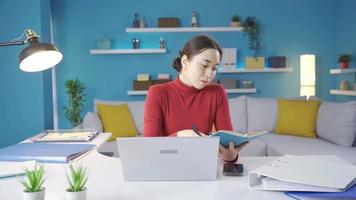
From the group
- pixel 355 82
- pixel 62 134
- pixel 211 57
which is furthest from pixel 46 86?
pixel 355 82

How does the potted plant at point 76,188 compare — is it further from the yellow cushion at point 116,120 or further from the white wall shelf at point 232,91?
the white wall shelf at point 232,91

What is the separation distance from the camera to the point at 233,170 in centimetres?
115

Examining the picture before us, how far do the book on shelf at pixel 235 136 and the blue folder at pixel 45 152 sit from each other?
24.3 inches

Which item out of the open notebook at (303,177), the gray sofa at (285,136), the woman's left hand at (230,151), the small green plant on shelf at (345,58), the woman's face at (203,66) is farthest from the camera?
the small green plant on shelf at (345,58)

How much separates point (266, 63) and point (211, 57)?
315 centimetres

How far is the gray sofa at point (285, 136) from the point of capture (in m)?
2.91

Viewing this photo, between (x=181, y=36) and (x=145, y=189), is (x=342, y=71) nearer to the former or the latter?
(x=181, y=36)

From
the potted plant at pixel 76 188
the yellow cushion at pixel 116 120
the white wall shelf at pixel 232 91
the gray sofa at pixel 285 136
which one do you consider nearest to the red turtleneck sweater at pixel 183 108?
the potted plant at pixel 76 188

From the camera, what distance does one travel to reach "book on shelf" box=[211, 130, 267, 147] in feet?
3.79

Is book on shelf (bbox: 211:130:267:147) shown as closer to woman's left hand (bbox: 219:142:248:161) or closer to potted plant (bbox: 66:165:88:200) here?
woman's left hand (bbox: 219:142:248:161)

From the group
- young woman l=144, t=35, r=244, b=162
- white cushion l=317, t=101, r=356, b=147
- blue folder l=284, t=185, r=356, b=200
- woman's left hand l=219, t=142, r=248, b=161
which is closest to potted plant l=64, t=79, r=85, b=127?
young woman l=144, t=35, r=244, b=162

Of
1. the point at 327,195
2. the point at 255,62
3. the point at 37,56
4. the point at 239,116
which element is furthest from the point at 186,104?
the point at 255,62

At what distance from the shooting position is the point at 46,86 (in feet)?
11.4

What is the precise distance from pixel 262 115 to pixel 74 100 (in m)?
2.23
